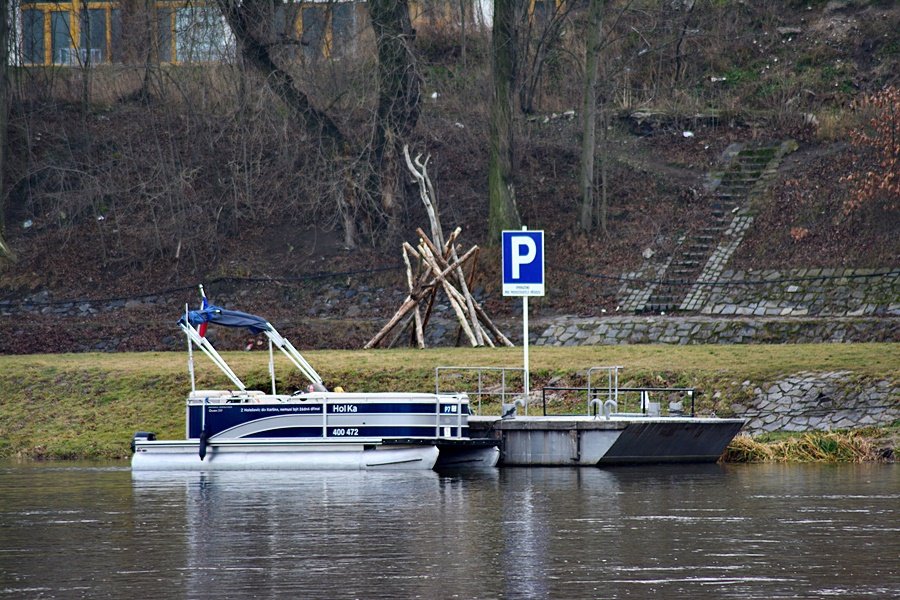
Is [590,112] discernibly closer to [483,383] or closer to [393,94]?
[393,94]

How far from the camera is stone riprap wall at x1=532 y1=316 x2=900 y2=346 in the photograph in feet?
123

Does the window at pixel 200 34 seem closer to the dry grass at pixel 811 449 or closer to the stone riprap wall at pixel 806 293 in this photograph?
the stone riprap wall at pixel 806 293

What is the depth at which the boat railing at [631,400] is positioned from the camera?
28516mm

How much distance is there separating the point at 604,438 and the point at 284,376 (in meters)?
9.41

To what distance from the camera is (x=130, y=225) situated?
53219 mm

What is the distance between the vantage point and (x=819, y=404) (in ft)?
98.9

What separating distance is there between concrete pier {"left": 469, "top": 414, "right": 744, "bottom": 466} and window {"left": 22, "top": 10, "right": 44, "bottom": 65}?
35.2m

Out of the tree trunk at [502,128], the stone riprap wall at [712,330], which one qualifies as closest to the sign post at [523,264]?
the stone riprap wall at [712,330]

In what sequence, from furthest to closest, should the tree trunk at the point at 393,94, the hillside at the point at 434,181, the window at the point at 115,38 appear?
Result: the window at the point at 115,38 → the tree trunk at the point at 393,94 → the hillside at the point at 434,181

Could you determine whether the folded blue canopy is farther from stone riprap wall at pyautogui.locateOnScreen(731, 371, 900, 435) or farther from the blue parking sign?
stone riprap wall at pyautogui.locateOnScreen(731, 371, 900, 435)

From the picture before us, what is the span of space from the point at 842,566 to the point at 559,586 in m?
3.17

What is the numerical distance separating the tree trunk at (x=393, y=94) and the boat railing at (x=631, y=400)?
63.4ft

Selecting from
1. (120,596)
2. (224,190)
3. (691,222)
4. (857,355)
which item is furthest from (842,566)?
(224,190)

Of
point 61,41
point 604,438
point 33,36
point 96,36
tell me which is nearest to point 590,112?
point 96,36
